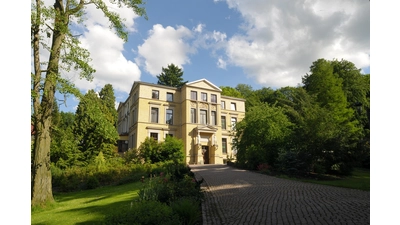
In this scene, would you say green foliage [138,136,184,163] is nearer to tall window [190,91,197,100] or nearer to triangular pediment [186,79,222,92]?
tall window [190,91,197,100]

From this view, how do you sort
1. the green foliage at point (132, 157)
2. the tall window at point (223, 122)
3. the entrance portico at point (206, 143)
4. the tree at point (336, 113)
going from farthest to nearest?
the tall window at point (223, 122), the entrance portico at point (206, 143), the green foliage at point (132, 157), the tree at point (336, 113)

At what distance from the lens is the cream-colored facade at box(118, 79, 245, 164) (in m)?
30.3

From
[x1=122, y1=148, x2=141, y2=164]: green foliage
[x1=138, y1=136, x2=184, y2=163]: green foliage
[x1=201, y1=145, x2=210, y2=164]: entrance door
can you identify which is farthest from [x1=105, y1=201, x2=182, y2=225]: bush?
[x1=201, y1=145, x2=210, y2=164]: entrance door

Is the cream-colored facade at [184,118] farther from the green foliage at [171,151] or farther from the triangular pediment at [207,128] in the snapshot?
the green foliage at [171,151]

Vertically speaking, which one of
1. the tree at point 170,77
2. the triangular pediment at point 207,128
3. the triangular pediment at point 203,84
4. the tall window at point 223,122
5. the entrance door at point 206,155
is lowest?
the entrance door at point 206,155

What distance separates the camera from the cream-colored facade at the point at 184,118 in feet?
99.6

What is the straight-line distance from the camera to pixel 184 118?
3159 cm

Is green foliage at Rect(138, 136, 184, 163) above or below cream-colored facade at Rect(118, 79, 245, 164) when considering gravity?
below

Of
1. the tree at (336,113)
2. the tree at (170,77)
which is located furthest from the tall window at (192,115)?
the tree at (170,77)

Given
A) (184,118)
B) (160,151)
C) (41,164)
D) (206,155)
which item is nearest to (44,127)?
(41,164)

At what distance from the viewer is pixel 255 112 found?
2219 cm
